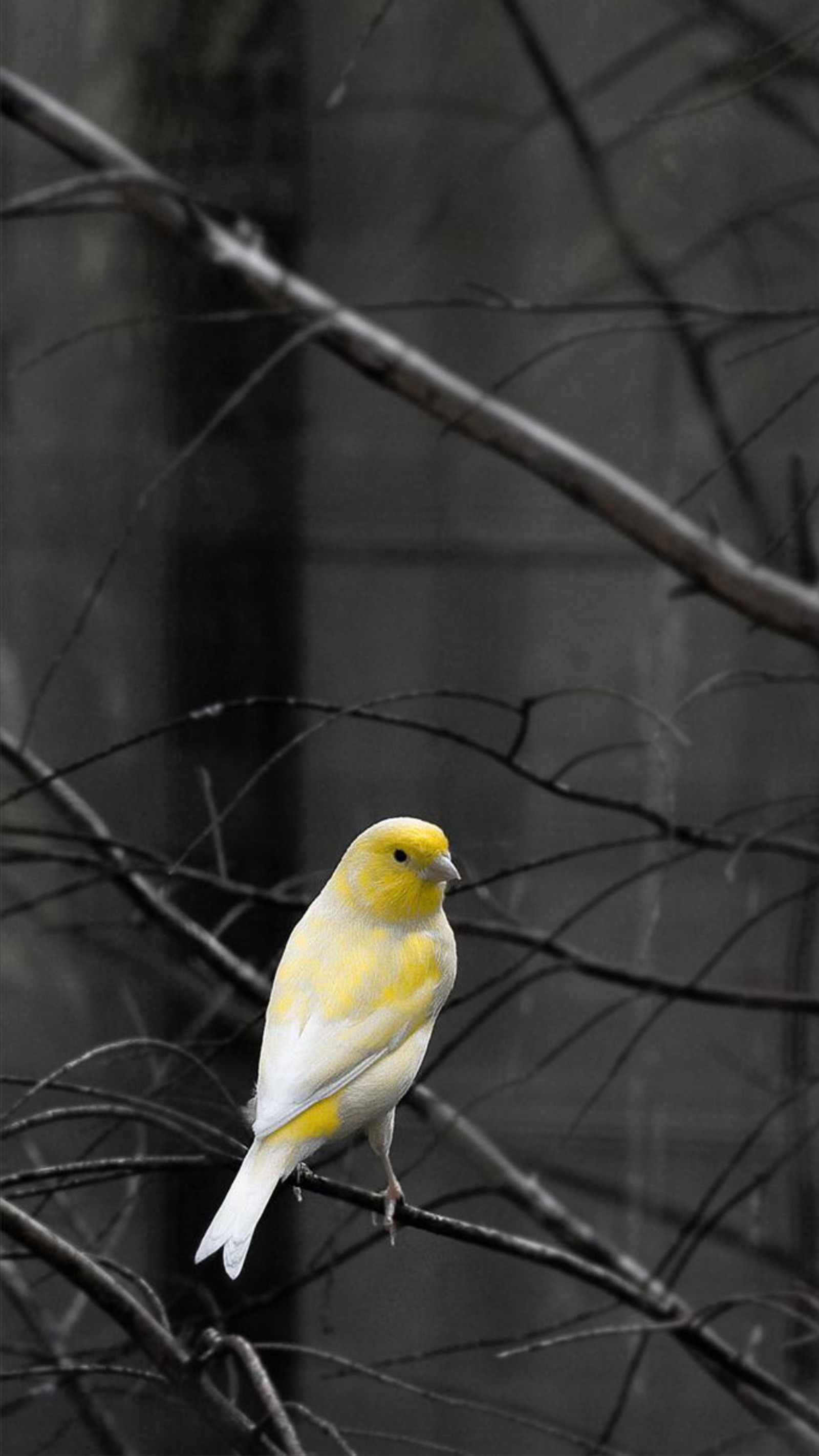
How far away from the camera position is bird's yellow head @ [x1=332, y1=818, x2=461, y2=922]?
0.82 ft

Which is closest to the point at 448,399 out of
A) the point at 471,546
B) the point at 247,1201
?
the point at 471,546

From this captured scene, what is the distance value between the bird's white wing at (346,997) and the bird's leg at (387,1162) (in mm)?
16

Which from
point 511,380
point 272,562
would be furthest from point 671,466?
point 272,562

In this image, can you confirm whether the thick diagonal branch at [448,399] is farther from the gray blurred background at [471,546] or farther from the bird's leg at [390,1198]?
the bird's leg at [390,1198]

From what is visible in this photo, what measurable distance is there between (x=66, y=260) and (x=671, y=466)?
31cm

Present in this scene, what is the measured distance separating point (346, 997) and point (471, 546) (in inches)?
20.3

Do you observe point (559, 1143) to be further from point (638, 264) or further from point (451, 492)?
point (638, 264)

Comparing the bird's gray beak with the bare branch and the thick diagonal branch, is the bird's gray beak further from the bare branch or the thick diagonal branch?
the thick diagonal branch

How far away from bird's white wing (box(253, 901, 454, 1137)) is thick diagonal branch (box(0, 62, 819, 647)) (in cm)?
44

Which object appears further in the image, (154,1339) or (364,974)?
(154,1339)

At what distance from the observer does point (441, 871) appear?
0.81ft

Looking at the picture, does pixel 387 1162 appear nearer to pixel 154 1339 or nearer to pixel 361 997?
pixel 361 997

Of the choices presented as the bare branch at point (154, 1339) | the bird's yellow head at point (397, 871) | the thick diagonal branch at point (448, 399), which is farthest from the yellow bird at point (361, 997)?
the thick diagonal branch at point (448, 399)

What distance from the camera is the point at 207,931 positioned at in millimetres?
682
